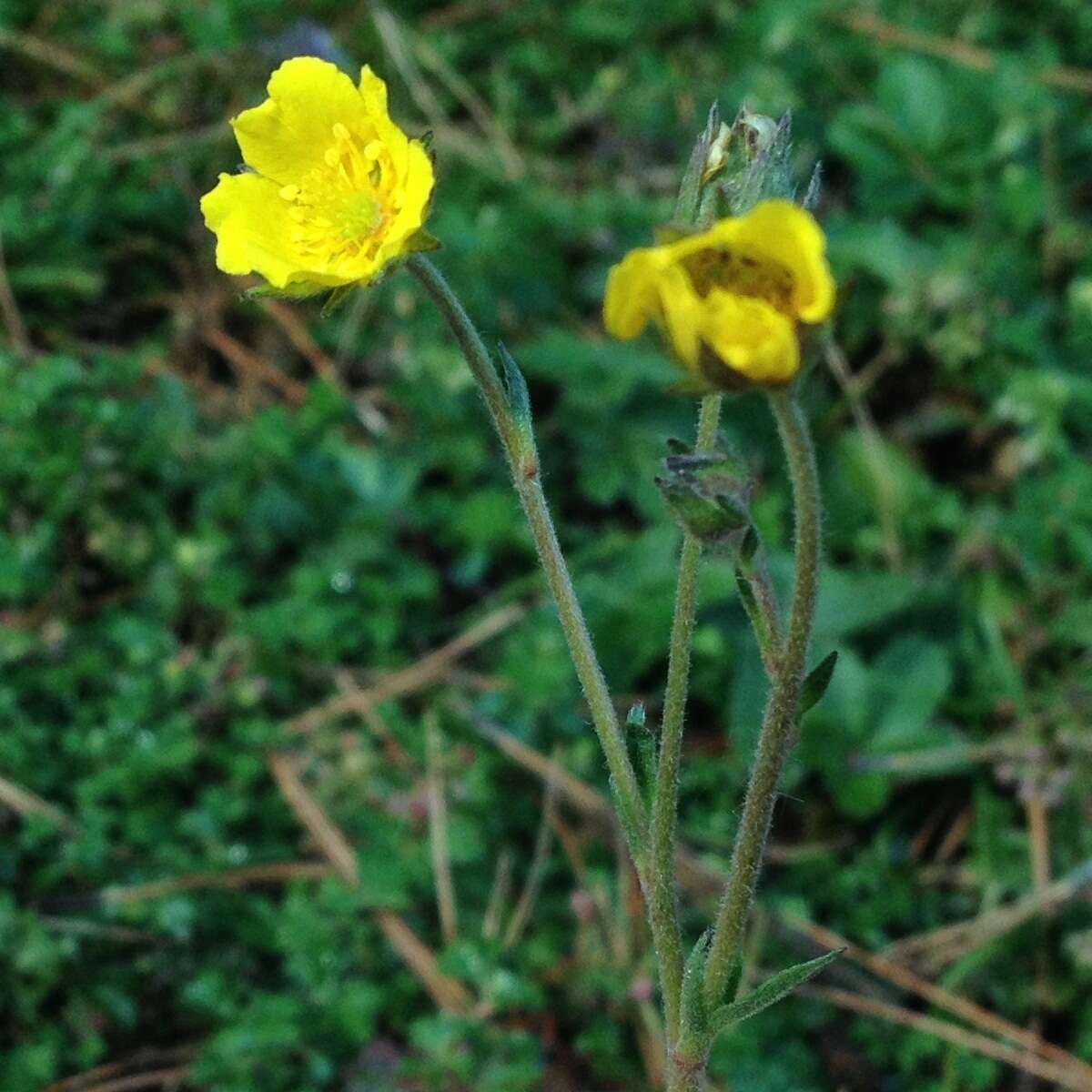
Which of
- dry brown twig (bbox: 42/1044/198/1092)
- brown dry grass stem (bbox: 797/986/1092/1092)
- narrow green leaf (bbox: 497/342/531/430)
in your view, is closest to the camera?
narrow green leaf (bbox: 497/342/531/430)

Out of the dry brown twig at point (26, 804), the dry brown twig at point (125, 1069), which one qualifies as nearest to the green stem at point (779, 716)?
the dry brown twig at point (125, 1069)

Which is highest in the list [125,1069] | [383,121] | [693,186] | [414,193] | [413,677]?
[383,121]

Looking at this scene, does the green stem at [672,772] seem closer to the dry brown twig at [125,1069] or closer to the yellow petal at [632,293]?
the yellow petal at [632,293]

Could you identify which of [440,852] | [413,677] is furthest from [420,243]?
[413,677]

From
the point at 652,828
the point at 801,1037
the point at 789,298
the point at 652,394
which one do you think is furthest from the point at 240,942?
the point at 789,298

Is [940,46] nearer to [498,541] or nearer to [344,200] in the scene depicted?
[498,541]

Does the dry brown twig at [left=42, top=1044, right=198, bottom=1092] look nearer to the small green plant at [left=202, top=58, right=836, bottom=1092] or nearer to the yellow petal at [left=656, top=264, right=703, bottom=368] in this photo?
the small green plant at [left=202, top=58, right=836, bottom=1092]

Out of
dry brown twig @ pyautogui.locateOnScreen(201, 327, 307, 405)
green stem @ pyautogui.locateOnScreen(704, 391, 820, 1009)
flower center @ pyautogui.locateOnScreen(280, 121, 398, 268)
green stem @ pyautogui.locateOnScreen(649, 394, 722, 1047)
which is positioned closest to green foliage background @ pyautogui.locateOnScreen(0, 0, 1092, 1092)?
dry brown twig @ pyautogui.locateOnScreen(201, 327, 307, 405)
